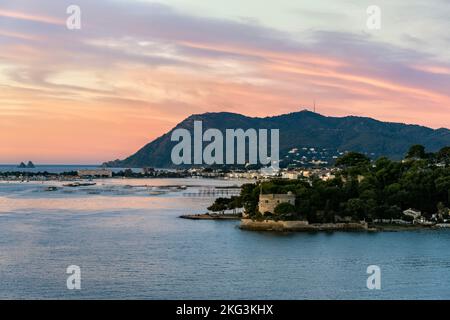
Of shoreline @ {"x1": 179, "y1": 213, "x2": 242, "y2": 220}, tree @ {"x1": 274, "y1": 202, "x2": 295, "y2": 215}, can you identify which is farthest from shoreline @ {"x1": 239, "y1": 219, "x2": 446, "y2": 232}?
shoreline @ {"x1": 179, "y1": 213, "x2": 242, "y2": 220}

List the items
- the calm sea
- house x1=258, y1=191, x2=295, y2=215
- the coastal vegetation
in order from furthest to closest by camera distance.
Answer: the coastal vegetation
house x1=258, y1=191, x2=295, y2=215
the calm sea

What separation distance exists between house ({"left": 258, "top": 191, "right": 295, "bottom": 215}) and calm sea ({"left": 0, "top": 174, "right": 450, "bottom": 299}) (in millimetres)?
1804

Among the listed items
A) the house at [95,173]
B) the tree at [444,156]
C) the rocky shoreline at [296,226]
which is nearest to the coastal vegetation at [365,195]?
the rocky shoreline at [296,226]

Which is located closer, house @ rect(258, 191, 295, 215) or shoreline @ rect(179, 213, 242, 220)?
house @ rect(258, 191, 295, 215)

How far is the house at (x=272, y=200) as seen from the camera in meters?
34.1

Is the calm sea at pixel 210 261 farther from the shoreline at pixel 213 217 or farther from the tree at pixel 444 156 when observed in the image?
the tree at pixel 444 156

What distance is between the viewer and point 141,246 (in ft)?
88.6

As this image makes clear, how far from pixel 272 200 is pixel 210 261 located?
456 inches

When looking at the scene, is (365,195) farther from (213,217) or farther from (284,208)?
(213,217)

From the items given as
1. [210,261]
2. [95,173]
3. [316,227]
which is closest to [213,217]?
[316,227]

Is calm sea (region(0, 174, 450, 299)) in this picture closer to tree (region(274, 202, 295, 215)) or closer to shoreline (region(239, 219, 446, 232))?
shoreline (region(239, 219, 446, 232))

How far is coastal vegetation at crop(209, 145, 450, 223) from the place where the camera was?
34.9m
